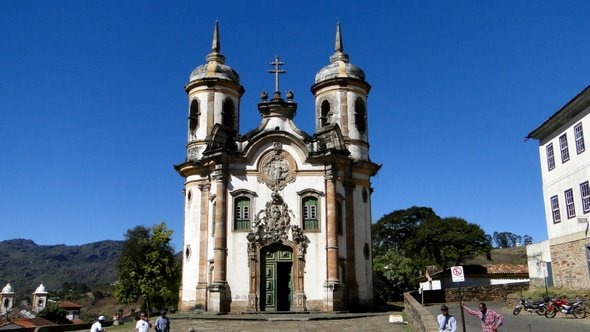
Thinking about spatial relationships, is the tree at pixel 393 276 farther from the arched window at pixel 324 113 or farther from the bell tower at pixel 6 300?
the bell tower at pixel 6 300

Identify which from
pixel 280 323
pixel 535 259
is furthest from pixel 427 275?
pixel 280 323

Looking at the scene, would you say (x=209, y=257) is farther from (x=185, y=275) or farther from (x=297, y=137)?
(x=297, y=137)

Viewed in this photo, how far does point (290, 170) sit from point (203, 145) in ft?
19.9

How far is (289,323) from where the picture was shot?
2306 cm

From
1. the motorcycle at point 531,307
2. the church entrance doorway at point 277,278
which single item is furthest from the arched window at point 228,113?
the motorcycle at point 531,307

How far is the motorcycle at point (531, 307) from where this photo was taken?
23172 mm

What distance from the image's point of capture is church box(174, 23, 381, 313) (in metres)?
28.2

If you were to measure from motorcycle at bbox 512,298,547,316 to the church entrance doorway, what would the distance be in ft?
34.4

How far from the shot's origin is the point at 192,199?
103 feet

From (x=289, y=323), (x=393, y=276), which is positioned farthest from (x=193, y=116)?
(x=393, y=276)

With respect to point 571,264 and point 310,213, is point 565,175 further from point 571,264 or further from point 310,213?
point 310,213

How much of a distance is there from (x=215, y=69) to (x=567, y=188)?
2006 centimetres

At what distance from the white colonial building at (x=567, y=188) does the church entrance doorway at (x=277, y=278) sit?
13118 mm

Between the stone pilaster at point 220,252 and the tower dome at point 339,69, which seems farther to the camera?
the tower dome at point 339,69
